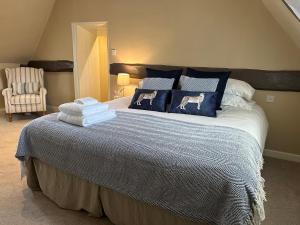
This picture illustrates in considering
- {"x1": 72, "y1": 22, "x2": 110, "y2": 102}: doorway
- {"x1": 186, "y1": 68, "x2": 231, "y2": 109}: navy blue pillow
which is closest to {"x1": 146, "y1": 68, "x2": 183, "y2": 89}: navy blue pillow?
{"x1": 186, "y1": 68, "x2": 231, "y2": 109}: navy blue pillow

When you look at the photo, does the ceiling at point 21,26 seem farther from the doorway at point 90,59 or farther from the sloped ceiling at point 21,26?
the doorway at point 90,59

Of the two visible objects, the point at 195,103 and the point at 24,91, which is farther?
the point at 24,91

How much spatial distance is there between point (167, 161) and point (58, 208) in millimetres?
1238

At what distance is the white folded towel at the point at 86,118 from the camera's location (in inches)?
85.1

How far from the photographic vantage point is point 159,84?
10.4ft

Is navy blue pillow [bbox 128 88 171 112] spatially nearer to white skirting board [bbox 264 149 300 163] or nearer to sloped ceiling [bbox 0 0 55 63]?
white skirting board [bbox 264 149 300 163]

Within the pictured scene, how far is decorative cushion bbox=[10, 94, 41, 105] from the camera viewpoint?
4668 mm

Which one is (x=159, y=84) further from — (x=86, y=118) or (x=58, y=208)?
(x=58, y=208)

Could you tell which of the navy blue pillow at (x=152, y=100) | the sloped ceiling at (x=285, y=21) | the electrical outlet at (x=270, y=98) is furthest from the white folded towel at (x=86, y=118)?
the electrical outlet at (x=270, y=98)

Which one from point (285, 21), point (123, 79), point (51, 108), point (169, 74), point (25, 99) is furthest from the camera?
point (51, 108)

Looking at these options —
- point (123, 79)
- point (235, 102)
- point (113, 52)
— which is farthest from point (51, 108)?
point (235, 102)

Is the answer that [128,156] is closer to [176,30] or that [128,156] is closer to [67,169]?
[67,169]

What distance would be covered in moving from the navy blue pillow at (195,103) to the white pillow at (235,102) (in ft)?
1.05

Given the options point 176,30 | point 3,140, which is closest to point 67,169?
point 3,140
